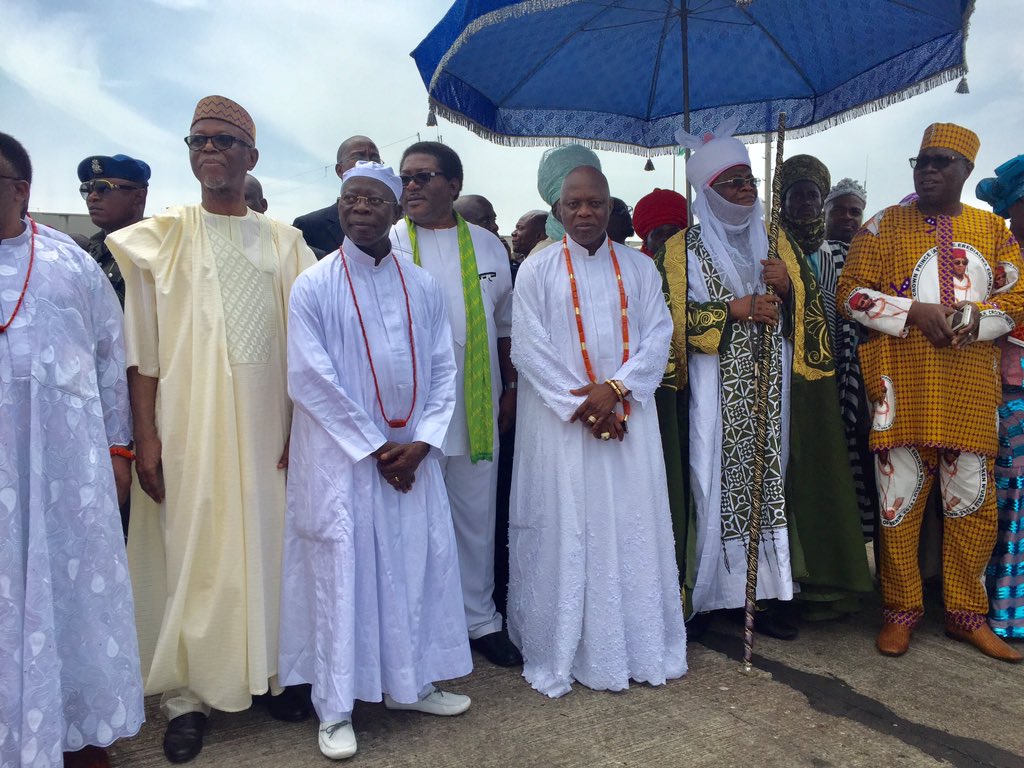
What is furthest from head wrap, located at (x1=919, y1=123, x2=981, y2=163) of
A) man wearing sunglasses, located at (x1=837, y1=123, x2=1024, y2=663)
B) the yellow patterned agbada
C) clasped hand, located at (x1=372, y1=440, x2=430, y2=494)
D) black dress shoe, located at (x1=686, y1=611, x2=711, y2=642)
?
clasped hand, located at (x1=372, y1=440, x2=430, y2=494)

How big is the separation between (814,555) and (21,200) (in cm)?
367

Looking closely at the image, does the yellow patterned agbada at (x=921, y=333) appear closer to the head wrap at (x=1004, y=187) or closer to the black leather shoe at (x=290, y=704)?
the head wrap at (x=1004, y=187)

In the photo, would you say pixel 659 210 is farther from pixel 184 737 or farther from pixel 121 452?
pixel 184 737

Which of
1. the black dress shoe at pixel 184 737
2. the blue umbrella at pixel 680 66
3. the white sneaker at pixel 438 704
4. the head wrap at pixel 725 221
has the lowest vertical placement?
the white sneaker at pixel 438 704

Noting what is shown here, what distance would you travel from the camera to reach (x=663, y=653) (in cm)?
329

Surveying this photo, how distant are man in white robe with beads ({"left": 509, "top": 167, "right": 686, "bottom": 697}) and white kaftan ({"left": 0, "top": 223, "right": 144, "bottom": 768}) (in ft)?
5.26

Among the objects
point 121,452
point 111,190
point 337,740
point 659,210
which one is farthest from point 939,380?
point 111,190

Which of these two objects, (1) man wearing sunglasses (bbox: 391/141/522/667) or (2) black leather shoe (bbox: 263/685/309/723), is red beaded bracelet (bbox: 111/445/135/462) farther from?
(1) man wearing sunglasses (bbox: 391/141/522/667)

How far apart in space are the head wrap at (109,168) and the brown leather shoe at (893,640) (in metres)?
4.12

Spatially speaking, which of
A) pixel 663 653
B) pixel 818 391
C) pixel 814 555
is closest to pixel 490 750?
pixel 663 653

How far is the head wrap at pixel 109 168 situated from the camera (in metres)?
3.54

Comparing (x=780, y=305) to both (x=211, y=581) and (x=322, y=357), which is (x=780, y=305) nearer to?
(x=322, y=357)

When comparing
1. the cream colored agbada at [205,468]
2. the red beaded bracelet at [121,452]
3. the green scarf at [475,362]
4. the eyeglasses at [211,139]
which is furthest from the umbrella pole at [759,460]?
the red beaded bracelet at [121,452]

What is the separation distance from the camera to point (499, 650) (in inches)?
139
